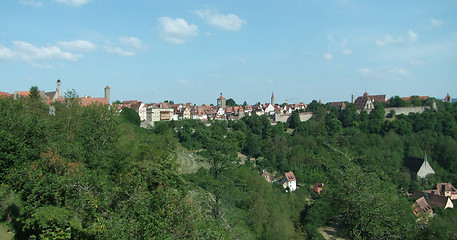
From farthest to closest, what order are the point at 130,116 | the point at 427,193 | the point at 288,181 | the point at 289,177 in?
the point at 130,116, the point at 289,177, the point at 288,181, the point at 427,193

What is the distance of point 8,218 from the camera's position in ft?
34.2

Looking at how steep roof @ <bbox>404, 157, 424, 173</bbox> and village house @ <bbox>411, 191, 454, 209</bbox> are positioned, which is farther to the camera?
steep roof @ <bbox>404, 157, 424, 173</bbox>

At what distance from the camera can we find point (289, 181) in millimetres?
36844

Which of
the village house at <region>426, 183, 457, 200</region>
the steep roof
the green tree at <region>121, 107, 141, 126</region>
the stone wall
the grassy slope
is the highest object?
the stone wall

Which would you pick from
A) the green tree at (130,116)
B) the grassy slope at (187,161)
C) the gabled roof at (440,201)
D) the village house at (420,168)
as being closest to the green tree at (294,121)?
the village house at (420,168)

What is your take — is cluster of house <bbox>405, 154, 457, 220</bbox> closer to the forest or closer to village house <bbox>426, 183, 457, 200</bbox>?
village house <bbox>426, 183, 457, 200</bbox>

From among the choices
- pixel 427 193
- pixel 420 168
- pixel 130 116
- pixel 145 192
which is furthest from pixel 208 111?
pixel 145 192

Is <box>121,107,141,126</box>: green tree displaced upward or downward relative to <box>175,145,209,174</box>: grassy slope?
upward

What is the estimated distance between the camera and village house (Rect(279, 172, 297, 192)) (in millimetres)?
36403

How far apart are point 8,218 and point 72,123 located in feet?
22.7

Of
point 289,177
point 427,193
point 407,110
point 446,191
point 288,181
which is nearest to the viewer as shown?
point 427,193

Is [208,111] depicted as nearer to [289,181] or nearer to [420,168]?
[289,181]

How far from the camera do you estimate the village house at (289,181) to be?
36.4 meters

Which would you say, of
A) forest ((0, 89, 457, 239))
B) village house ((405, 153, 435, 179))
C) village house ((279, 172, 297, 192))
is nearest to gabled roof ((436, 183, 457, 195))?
village house ((405, 153, 435, 179))
